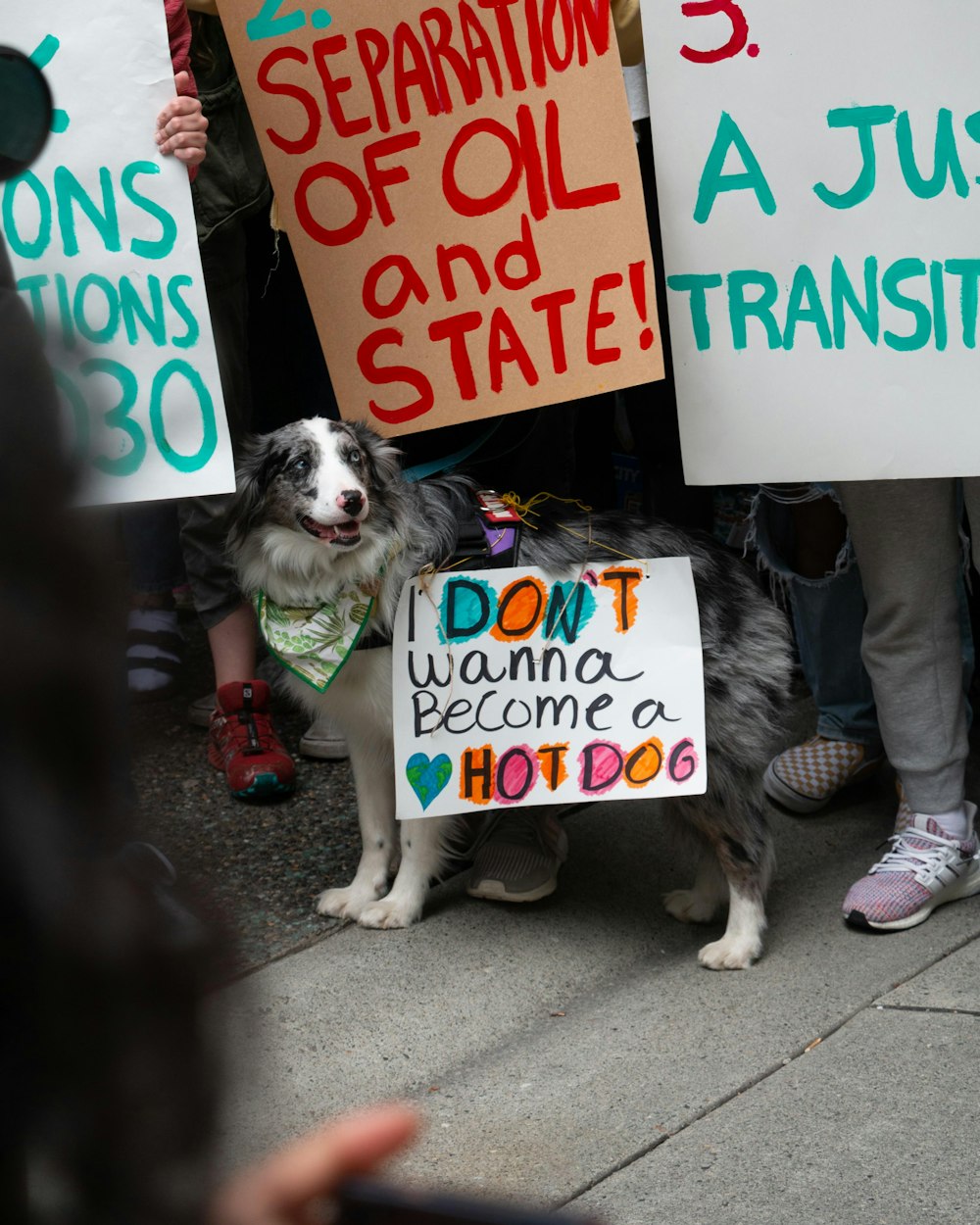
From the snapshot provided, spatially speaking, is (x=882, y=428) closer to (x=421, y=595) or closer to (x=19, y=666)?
(x=421, y=595)

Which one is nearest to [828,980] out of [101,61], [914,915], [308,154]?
[914,915]

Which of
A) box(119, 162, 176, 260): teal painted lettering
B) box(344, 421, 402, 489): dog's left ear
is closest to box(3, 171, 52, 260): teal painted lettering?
box(119, 162, 176, 260): teal painted lettering

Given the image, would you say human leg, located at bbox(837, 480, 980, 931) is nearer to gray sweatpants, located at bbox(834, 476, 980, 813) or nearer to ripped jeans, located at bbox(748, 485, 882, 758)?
gray sweatpants, located at bbox(834, 476, 980, 813)

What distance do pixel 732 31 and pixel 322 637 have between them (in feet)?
4.59

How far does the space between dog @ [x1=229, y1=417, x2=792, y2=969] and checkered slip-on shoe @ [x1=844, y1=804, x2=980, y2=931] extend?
21 cm

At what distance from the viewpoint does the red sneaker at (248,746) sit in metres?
3.66

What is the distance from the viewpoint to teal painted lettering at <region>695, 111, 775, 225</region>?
2.64m

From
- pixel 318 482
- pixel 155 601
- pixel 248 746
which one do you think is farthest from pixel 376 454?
pixel 155 601

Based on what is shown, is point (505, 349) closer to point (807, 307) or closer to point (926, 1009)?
point (807, 307)

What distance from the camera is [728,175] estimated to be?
8.75 ft

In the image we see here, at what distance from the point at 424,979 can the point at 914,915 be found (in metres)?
1.00

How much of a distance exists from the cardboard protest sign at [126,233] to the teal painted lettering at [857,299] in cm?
118

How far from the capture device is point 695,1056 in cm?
251

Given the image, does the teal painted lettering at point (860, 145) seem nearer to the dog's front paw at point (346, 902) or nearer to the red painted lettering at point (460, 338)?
the red painted lettering at point (460, 338)
